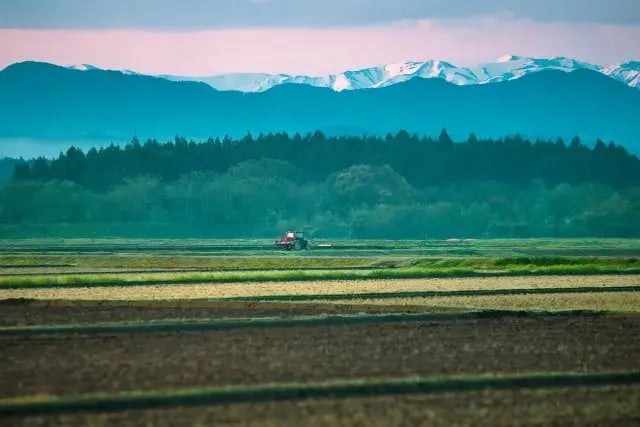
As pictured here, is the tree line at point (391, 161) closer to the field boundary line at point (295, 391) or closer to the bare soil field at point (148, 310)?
the bare soil field at point (148, 310)

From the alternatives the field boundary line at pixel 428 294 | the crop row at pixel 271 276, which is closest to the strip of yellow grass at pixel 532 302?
the field boundary line at pixel 428 294

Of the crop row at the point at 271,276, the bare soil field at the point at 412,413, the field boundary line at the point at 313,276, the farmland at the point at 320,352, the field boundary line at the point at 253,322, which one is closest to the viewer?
the bare soil field at the point at 412,413

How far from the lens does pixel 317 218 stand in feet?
535

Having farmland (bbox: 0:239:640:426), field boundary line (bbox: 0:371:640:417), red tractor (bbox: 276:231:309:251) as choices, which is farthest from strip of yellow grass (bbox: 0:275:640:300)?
red tractor (bbox: 276:231:309:251)

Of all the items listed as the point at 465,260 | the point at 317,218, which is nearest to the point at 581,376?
the point at 465,260

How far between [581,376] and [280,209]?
139053mm

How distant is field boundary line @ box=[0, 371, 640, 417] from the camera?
2497cm

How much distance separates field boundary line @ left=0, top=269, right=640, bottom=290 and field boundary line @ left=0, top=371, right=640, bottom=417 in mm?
32246

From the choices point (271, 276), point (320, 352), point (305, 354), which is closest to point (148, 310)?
point (320, 352)

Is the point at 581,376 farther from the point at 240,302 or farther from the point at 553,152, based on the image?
the point at 553,152

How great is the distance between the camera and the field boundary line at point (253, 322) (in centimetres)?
3694

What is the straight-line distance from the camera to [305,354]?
3172cm

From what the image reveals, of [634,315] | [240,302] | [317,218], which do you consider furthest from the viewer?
[317,218]

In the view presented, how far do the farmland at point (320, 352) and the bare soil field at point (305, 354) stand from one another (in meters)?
0.05
